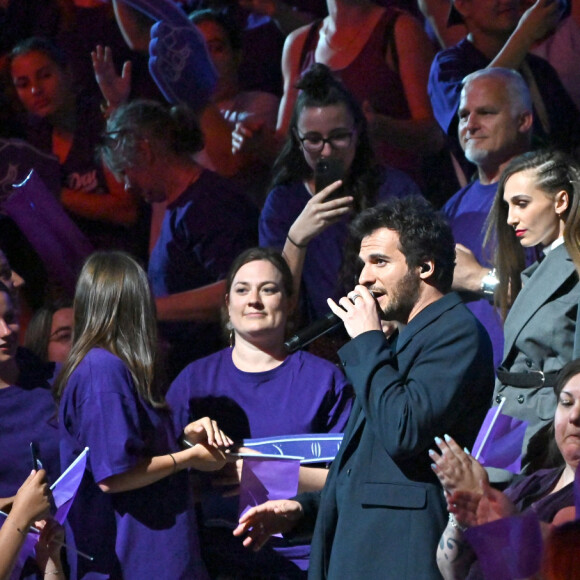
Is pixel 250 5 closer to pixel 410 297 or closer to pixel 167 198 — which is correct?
pixel 167 198

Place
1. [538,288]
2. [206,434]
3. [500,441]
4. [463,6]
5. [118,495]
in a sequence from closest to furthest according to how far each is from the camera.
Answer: [500,441] < [118,495] < [206,434] < [538,288] < [463,6]

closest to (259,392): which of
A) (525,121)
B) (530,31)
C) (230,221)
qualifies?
(230,221)

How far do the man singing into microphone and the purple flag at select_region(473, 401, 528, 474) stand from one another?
6 centimetres

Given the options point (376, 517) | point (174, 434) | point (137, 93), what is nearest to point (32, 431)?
point (174, 434)

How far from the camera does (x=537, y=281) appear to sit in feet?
10.5

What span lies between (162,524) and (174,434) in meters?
0.27

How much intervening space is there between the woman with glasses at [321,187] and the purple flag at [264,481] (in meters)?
1.21

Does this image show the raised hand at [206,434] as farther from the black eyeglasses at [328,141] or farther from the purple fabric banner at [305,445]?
the black eyeglasses at [328,141]

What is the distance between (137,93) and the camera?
461 cm

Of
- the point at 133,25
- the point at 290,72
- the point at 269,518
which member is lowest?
the point at 269,518

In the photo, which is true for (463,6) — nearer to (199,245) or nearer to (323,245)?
(323,245)

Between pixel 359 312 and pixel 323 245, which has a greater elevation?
pixel 323 245

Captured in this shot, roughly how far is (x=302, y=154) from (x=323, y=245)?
39cm

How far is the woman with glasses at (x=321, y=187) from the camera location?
4.15m
